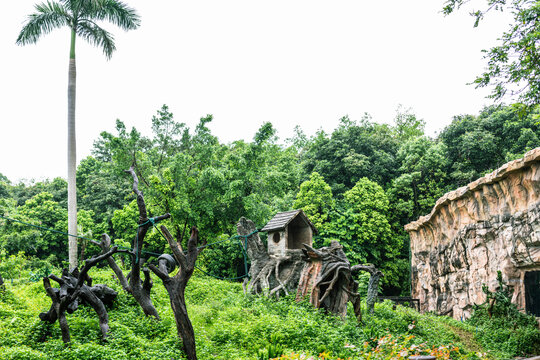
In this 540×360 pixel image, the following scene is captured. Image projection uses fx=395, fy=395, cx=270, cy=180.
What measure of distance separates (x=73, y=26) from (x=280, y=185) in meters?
11.3

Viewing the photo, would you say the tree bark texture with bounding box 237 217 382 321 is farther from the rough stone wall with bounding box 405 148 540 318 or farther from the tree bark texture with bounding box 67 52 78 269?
the tree bark texture with bounding box 67 52 78 269

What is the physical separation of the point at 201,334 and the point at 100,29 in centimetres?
1397

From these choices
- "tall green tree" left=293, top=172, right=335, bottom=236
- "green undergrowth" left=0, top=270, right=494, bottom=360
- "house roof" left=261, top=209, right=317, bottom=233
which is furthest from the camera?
"tall green tree" left=293, top=172, right=335, bottom=236

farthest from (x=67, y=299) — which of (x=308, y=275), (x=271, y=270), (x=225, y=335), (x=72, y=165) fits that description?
(x=72, y=165)

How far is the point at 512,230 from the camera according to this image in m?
12.7

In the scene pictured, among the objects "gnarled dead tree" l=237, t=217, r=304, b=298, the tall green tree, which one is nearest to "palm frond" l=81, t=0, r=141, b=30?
"gnarled dead tree" l=237, t=217, r=304, b=298

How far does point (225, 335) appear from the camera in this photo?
26.7 feet

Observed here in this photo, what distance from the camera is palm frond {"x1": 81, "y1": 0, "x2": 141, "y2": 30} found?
1631 cm

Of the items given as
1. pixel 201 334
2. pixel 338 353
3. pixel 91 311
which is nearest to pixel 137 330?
pixel 201 334

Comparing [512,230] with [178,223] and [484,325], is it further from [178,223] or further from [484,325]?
[178,223]

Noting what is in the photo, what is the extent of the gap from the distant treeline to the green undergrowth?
817 cm

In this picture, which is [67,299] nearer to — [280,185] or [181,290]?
A: [181,290]

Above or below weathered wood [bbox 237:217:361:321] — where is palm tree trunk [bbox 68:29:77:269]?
above

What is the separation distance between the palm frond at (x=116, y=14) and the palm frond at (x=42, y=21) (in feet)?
2.83
